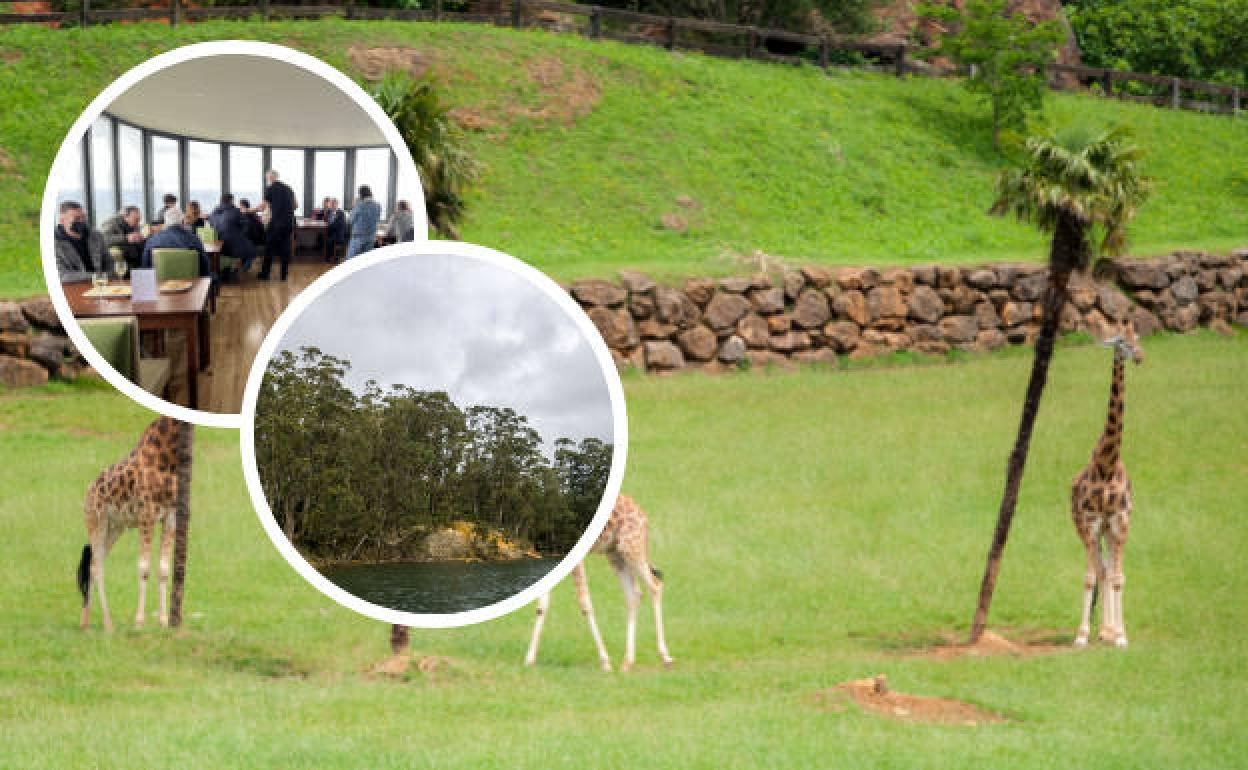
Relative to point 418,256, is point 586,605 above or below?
below

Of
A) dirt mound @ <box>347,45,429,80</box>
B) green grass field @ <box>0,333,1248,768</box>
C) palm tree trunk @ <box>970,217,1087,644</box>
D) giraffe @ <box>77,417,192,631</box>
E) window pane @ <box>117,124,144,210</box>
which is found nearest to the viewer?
window pane @ <box>117,124,144,210</box>

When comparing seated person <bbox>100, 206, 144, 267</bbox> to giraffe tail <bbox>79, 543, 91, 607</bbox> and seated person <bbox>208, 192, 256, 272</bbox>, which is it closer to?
seated person <bbox>208, 192, 256, 272</bbox>

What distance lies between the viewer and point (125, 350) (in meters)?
5.57

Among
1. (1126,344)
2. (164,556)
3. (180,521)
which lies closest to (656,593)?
(180,521)

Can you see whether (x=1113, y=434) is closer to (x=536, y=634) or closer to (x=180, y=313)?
(x=536, y=634)

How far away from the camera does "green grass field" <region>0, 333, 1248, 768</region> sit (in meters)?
9.98

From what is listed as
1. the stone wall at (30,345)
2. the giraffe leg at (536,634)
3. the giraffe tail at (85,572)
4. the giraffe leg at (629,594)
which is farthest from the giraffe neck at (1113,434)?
the stone wall at (30,345)

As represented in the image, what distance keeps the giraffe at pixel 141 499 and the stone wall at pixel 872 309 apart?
13.1m

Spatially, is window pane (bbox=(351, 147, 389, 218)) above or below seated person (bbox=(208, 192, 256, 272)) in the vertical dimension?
above

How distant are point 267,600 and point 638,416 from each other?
9474 millimetres

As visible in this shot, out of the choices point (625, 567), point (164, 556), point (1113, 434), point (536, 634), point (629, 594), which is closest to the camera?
point (536, 634)

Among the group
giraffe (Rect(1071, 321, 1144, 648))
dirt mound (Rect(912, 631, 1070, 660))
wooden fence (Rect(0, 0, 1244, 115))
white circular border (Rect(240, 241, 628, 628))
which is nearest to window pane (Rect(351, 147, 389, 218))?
white circular border (Rect(240, 241, 628, 628))

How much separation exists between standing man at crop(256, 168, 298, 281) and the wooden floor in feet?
0.33

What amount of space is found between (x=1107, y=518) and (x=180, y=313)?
10.5m
